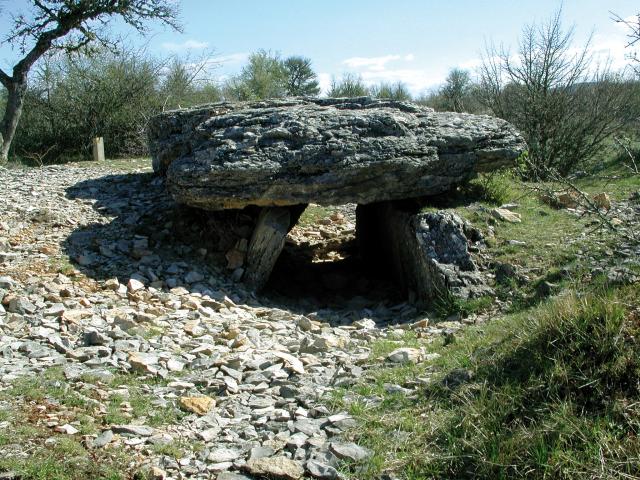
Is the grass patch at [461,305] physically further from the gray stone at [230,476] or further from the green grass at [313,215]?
the green grass at [313,215]

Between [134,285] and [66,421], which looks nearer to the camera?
[66,421]

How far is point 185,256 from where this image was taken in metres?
7.84

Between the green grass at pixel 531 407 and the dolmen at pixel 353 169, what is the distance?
2.38 m

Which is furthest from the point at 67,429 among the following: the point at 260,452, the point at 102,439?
the point at 260,452

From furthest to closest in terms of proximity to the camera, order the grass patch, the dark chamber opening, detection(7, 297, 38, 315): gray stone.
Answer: the dark chamber opening, the grass patch, detection(7, 297, 38, 315): gray stone

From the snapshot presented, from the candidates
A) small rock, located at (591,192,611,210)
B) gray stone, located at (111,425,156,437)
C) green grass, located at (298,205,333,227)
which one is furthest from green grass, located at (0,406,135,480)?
green grass, located at (298,205,333,227)

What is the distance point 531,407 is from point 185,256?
4966mm

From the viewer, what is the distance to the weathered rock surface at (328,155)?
728 centimetres

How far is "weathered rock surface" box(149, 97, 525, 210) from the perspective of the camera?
287 inches

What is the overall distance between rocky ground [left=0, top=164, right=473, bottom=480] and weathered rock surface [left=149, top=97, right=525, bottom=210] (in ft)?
3.47

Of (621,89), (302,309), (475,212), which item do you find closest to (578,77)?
(621,89)

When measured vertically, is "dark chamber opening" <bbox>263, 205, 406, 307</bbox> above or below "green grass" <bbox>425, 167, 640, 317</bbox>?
below

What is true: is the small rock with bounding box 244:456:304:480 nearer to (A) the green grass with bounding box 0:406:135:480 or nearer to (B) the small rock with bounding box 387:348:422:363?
(A) the green grass with bounding box 0:406:135:480

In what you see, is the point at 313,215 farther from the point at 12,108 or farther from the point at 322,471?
the point at 322,471
